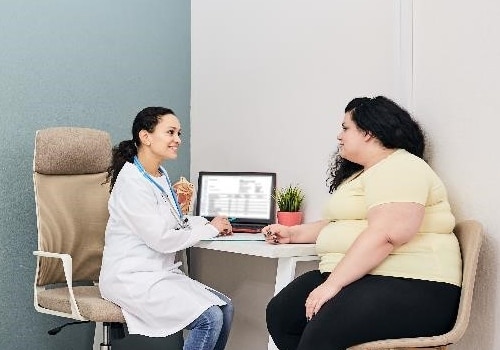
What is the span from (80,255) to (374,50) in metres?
1.45

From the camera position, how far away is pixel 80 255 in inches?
109

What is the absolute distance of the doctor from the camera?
2.30 m

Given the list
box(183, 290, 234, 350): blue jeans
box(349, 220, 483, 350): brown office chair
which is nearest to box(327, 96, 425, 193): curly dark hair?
box(349, 220, 483, 350): brown office chair

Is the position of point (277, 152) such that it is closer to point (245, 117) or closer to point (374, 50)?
point (245, 117)


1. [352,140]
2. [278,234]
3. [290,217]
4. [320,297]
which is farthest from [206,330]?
[352,140]

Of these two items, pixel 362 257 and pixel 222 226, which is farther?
pixel 222 226

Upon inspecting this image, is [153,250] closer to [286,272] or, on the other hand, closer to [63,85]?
[286,272]

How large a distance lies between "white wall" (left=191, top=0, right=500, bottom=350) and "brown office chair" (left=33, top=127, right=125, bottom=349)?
2.19 ft

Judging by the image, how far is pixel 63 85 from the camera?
118 inches

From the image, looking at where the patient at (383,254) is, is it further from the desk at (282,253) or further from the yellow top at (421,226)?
the desk at (282,253)

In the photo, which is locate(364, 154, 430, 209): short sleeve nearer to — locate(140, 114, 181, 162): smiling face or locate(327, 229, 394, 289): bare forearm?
locate(327, 229, 394, 289): bare forearm

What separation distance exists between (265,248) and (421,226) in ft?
1.89

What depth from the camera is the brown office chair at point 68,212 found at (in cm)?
258

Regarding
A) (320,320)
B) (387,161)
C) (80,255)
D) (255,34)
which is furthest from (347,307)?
(255,34)
